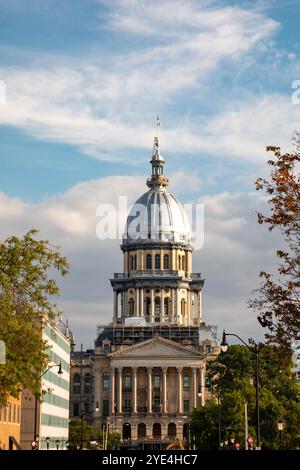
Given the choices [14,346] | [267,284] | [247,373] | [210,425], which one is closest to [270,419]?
[210,425]

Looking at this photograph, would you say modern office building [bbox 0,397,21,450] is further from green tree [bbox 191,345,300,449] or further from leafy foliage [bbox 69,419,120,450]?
leafy foliage [bbox 69,419,120,450]

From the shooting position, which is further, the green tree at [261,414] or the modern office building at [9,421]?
the green tree at [261,414]

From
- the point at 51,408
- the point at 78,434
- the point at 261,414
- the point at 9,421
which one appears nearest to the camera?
the point at 9,421

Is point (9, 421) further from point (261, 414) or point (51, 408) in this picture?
Answer: point (51, 408)

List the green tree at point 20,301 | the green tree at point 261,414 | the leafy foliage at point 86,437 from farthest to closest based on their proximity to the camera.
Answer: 1. the leafy foliage at point 86,437
2. the green tree at point 261,414
3. the green tree at point 20,301

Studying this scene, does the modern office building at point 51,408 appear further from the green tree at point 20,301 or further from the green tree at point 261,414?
the green tree at point 20,301

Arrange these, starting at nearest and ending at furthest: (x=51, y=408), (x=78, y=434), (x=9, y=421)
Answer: (x=9, y=421), (x=51, y=408), (x=78, y=434)

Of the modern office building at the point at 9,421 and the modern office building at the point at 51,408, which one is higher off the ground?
the modern office building at the point at 51,408

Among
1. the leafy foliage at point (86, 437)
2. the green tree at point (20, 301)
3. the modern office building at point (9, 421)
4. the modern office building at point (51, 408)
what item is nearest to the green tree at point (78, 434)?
the leafy foliage at point (86, 437)

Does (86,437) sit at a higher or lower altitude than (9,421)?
higher

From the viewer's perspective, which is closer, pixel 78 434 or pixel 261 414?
pixel 261 414

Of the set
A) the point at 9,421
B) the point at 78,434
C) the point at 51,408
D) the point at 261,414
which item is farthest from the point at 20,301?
the point at 78,434

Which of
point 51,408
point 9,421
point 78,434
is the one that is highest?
point 51,408

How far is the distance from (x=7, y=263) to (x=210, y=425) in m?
78.5
